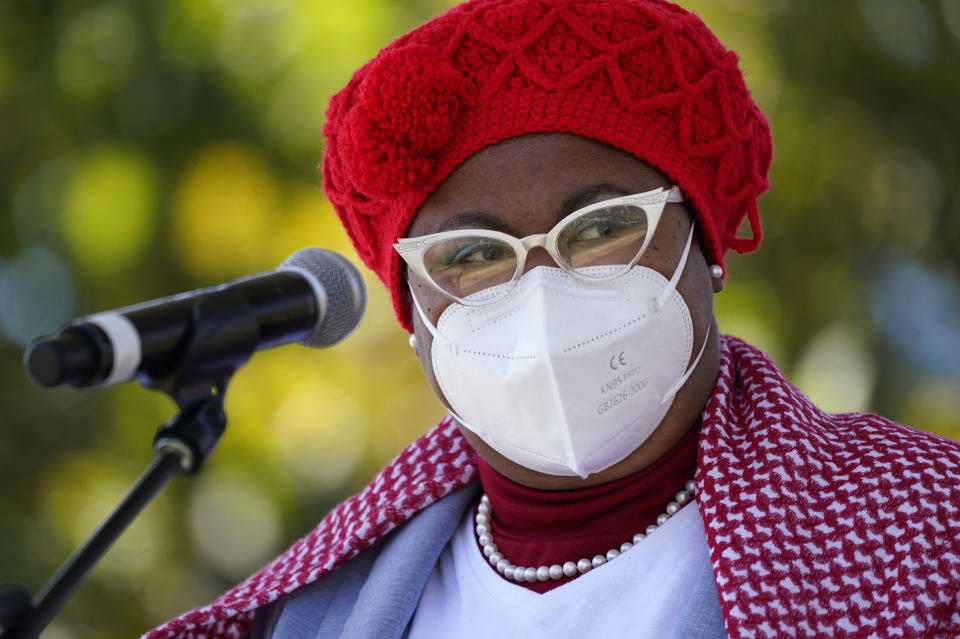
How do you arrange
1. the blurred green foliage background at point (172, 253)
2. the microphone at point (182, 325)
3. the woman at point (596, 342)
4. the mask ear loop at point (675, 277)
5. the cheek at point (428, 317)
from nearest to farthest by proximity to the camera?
1. the microphone at point (182, 325)
2. the woman at point (596, 342)
3. the mask ear loop at point (675, 277)
4. the cheek at point (428, 317)
5. the blurred green foliage background at point (172, 253)

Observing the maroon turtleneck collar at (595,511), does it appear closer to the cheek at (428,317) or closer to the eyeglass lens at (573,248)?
the cheek at (428,317)

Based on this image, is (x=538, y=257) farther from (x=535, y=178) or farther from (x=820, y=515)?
(x=820, y=515)

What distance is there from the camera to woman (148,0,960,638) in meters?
1.86

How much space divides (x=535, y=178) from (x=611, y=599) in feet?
2.46

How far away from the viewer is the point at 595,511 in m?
2.03

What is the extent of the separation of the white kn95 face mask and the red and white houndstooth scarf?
152 mm

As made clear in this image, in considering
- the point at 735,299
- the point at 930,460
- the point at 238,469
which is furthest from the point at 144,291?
the point at 930,460

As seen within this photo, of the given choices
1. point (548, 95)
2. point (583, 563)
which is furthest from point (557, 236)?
point (583, 563)

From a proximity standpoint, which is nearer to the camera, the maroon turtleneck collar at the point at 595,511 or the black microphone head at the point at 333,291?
the black microphone head at the point at 333,291

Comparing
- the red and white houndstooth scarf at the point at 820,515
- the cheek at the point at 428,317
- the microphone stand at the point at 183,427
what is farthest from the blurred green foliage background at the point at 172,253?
the microphone stand at the point at 183,427

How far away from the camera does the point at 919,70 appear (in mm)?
4055

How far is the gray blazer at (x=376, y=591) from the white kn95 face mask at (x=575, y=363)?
351 mm

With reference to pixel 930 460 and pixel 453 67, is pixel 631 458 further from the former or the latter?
pixel 453 67

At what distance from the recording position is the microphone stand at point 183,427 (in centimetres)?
136
